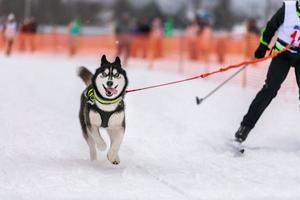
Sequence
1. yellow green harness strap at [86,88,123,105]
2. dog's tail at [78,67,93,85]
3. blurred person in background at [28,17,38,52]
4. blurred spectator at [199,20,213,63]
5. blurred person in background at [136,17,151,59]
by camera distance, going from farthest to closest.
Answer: blurred person in background at [28,17,38,52] < blurred person in background at [136,17,151,59] < blurred spectator at [199,20,213,63] < dog's tail at [78,67,93,85] < yellow green harness strap at [86,88,123,105]

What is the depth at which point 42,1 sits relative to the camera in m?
47.5

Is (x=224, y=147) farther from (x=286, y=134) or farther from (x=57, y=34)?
(x=57, y=34)

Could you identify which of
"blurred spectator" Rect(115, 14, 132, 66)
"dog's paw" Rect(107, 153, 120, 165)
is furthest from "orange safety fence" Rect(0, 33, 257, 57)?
"dog's paw" Rect(107, 153, 120, 165)

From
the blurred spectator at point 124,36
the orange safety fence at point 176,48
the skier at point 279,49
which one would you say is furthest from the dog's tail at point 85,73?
the blurred spectator at point 124,36

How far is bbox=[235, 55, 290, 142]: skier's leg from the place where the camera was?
5.85 metres

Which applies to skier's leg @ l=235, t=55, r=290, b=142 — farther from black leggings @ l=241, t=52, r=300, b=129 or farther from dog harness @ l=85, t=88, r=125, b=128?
dog harness @ l=85, t=88, r=125, b=128

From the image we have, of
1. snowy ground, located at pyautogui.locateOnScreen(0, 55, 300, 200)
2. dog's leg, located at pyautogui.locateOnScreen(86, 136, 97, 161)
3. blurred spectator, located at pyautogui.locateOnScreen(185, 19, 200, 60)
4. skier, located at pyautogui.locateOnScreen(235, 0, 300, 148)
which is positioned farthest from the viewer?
blurred spectator, located at pyautogui.locateOnScreen(185, 19, 200, 60)

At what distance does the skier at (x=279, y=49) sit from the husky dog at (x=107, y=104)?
1353 millimetres

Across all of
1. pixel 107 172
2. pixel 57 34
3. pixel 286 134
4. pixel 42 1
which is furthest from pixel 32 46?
pixel 42 1

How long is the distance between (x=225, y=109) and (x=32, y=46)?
15.9 meters

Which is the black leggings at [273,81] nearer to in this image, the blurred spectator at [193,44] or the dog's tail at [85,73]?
the dog's tail at [85,73]

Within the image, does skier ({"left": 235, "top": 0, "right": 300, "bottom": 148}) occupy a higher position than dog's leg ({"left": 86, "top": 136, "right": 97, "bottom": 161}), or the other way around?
skier ({"left": 235, "top": 0, "right": 300, "bottom": 148})

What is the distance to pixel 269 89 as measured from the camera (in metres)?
5.91

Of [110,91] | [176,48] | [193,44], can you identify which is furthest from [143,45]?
[110,91]
